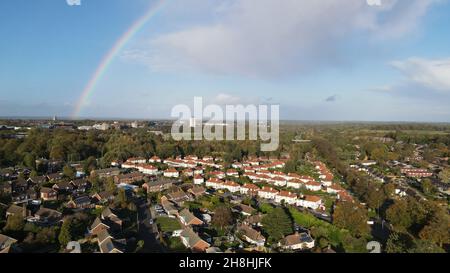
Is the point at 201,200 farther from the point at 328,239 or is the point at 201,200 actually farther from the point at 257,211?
the point at 328,239

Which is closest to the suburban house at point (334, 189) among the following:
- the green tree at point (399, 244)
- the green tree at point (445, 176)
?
the green tree at point (399, 244)

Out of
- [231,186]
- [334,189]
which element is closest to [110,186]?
[231,186]

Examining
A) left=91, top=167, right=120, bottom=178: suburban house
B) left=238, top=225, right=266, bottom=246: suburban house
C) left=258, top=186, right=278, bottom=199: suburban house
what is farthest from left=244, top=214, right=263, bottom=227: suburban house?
left=91, top=167, right=120, bottom=178: suburban house

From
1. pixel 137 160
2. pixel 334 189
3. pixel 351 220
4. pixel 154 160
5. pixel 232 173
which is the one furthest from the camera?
pixel 154 160

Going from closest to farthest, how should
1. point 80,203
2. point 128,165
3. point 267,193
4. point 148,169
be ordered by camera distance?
point 80,203, point 267,193, point 148,169, point 128,165

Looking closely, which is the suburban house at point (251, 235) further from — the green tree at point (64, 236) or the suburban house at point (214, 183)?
the suburban house at point (214, 183)

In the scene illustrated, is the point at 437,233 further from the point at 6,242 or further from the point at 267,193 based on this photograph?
the point at 6,242
